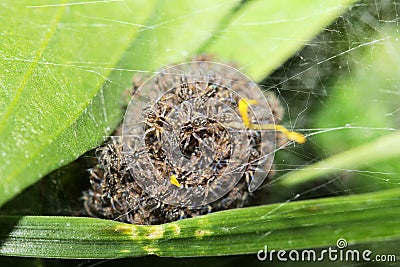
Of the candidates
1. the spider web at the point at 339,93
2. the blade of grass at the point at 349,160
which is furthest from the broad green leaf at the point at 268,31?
the blade of grass at the point at 349,160

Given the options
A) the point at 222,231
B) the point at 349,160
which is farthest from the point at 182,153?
the point at 349,160

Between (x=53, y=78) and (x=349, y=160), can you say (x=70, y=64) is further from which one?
(x=349, y=160)

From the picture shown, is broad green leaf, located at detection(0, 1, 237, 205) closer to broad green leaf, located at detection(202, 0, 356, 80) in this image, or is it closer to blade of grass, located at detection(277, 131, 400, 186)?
broad green leaf, located at detection(202, 0, 356, 80)

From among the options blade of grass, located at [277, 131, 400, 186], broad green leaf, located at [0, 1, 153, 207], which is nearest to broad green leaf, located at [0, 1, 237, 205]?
broad green leaf, located at [0, 1, 153, 207]

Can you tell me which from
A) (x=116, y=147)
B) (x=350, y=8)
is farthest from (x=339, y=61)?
(x=116, y=147)

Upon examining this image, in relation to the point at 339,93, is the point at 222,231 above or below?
below

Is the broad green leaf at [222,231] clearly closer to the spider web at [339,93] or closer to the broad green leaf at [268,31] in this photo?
the spider web at [339,93]
